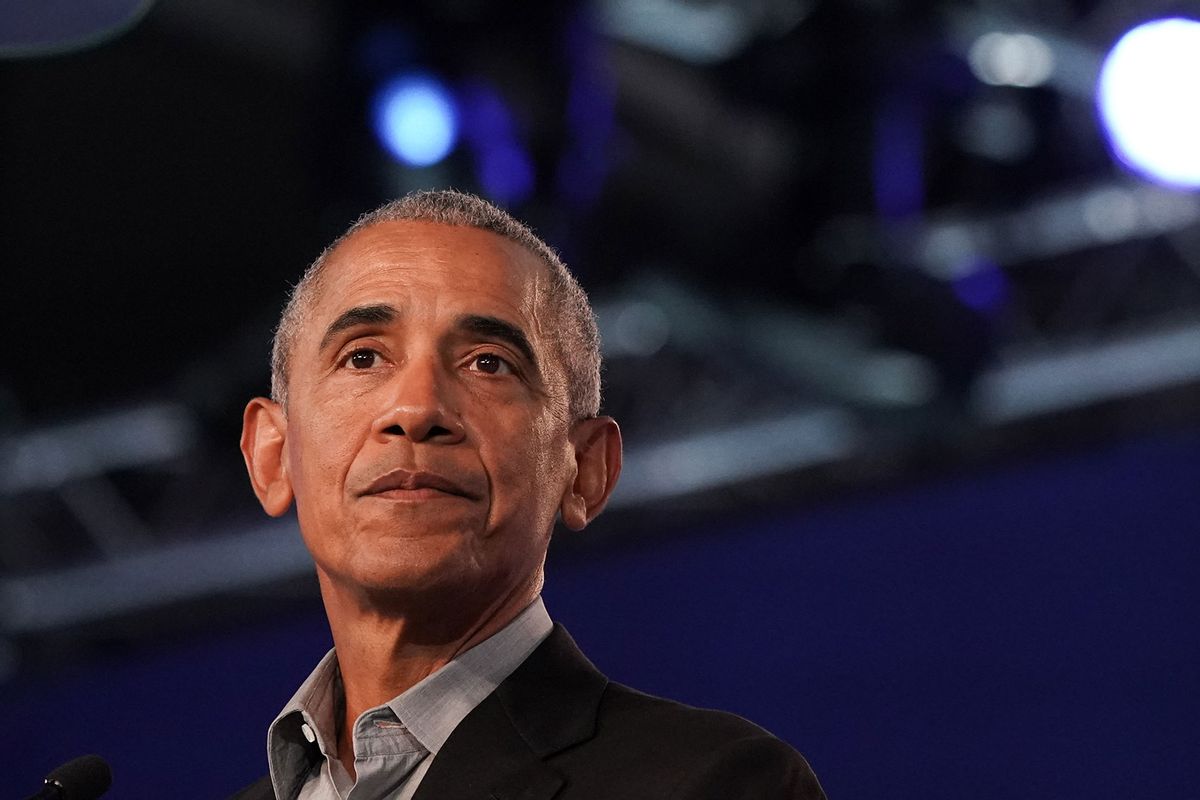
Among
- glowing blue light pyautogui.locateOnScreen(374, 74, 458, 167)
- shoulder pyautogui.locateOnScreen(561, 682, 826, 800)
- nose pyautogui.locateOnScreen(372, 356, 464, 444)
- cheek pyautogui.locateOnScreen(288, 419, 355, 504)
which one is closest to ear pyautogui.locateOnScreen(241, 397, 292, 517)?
cheek pyautogui.locateOnScreen(288, 419, 355, 504)

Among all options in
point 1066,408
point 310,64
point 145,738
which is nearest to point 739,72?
point 310,64

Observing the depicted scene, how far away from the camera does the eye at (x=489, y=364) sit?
1974 mm

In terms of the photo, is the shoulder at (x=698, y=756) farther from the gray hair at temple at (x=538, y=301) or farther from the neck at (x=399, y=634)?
the gray hair at temple at (x=538, y=301)

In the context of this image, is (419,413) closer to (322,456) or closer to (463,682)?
(322,456)

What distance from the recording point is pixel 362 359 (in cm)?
200

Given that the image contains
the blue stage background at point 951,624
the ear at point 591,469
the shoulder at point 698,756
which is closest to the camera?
the shoulder at point 698,756

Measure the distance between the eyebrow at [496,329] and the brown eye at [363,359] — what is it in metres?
0.11

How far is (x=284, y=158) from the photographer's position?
16.9 feet

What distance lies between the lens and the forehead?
2.02m

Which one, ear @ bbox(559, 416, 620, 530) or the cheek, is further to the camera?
ear @ bbox(559, 416, 620, 530)

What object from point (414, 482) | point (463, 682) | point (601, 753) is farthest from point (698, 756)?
point (414, 482)

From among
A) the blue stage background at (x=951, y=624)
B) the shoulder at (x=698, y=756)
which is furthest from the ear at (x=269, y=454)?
the blue stage background at (x=951, y=624)

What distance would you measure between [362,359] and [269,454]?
0.92 feet

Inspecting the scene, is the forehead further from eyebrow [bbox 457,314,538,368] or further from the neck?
the neck
